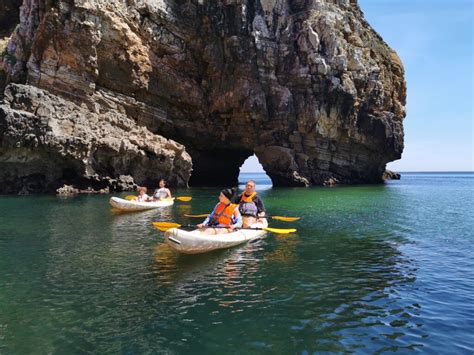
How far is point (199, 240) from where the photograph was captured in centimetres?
1196

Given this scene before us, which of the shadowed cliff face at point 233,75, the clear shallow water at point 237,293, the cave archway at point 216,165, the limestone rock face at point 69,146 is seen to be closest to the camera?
the clear shallow water at point 237,293

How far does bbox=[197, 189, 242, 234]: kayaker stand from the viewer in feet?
44.1

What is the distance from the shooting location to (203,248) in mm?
12266

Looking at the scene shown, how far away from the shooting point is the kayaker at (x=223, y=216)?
1345 cm

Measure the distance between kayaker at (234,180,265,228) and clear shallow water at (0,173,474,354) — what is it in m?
1.21

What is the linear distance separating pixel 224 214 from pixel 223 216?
8 centimetres

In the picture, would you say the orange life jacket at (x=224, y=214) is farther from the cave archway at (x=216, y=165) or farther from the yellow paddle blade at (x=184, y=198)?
the cave archway at (x=216, y=165)

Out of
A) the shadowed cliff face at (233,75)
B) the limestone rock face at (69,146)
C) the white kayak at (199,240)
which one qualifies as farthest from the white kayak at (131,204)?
the shadowed cliff face at (233,75)

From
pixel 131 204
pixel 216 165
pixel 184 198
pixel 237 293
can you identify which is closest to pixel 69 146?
pixel 184 198

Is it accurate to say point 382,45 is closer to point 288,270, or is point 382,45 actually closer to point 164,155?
point 164,155

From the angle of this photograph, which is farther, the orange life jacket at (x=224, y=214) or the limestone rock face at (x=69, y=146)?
the limestone rock face at (x=69, y=146)

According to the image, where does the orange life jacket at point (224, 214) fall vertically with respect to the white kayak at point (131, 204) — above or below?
above

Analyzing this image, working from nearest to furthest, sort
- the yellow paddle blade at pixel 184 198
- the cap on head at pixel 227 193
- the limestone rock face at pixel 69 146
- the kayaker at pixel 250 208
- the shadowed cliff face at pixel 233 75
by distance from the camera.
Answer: the cap on head at pixel 227 193 < the kayaker at pixel 250 208 < the yellow paddle blade at pixel 184 198 < the limestone rock face at pixel 69 146 < the shadowed cliff face at pixel 233 75

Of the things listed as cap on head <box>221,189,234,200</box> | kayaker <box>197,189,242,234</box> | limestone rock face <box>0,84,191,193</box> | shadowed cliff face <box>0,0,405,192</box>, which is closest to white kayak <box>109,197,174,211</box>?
kayaker <box>197,189,242,234</box>
